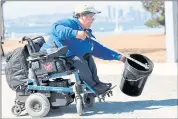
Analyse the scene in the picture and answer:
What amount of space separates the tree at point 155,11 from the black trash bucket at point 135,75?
31.2 m

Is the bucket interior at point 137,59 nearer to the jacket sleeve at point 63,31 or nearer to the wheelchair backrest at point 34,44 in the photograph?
the jacket sleeve at point 63,31

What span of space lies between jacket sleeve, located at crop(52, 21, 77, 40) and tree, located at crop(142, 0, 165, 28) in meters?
31.8

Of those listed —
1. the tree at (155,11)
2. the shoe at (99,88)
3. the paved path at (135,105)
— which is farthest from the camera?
the tree at (155,11)

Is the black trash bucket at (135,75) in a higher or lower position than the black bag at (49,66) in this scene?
lower

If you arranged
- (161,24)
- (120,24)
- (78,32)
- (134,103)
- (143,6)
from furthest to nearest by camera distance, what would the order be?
1. (120,24)
2. (143,6)
3. (161,24)
4. (134,103)
5. (78,32)

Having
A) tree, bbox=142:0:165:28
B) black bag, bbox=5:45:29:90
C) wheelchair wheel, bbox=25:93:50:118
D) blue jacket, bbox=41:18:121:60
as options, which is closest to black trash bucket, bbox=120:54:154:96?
blue jacket, bbox=41:18:121:60

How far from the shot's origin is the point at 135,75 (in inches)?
242

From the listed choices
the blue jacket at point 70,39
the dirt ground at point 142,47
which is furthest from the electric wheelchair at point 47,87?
the dirt ground at point 142,47

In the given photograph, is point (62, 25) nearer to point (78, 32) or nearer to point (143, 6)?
point (78, 32)

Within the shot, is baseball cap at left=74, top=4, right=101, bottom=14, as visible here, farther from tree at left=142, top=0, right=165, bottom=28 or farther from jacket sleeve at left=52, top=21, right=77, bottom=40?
tree at left=142, top=0, right=165, bottom=28

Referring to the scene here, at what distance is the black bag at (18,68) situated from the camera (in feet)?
20.0

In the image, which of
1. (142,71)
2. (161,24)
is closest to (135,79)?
(142,71)

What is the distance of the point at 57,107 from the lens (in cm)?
637

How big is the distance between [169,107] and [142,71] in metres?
0.71
